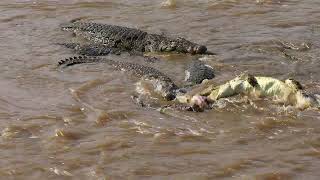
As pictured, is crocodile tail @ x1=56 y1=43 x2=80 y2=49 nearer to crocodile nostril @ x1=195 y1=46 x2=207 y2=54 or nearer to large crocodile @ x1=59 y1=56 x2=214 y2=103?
large crocodile @ x1=59 y1=56 x2=214 y2=103

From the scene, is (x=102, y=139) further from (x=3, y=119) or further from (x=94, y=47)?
(x=94, y=47)

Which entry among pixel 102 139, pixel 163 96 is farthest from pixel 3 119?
pixel 163 96

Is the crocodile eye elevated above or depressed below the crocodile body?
above

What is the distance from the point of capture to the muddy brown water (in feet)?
17.7

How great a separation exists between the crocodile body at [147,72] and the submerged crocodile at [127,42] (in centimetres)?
61

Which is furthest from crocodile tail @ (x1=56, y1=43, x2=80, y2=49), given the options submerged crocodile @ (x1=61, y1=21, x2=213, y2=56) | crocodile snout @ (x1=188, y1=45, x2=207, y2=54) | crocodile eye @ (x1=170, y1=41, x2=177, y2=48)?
crocodile snout @ (x1=188, y1=45, x2=207, y2=54)

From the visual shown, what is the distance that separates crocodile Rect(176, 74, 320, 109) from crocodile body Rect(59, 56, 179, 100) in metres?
0.21

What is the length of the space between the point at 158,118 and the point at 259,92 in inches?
56.1

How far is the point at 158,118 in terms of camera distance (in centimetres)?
664

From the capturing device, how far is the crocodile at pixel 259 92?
670 centimetres

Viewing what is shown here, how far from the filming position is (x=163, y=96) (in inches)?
289

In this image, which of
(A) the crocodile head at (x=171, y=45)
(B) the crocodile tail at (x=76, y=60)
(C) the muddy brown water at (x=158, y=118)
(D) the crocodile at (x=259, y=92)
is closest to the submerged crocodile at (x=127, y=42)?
(A) the crocodile head at (x=171, y=45)

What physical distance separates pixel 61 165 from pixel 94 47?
15.6ft

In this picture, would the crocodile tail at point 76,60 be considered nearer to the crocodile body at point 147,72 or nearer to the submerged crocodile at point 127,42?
the crocodile body at point 147,72
